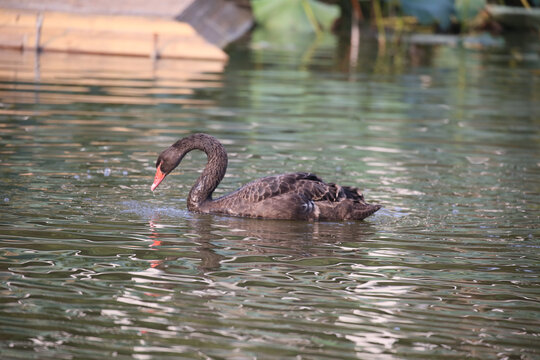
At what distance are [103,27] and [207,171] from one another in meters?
11.9

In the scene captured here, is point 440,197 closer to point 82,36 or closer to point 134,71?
point 134,71

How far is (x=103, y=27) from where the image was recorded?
20.2m

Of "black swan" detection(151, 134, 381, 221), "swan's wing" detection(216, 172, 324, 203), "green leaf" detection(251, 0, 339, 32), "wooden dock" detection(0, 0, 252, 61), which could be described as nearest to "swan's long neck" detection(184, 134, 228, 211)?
"black swan" detection(151, 134, 381, 221)

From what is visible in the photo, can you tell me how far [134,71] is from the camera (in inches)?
753

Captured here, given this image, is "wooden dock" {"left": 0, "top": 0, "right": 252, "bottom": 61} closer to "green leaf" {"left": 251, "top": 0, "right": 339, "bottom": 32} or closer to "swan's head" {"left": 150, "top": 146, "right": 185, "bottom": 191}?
"green leaf" {"left": 251, "top": 0, "right": 339, "bottom": 32}

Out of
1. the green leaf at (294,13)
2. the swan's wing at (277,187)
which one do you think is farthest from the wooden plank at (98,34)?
the swan's wing at (277,187)

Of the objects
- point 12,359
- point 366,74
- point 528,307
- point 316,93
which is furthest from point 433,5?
point 12,359

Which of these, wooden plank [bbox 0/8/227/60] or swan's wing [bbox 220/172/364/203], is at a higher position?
wooden plank [bbox 0/8/227/60]

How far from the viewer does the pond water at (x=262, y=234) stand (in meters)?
5.56

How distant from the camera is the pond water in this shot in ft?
18.2

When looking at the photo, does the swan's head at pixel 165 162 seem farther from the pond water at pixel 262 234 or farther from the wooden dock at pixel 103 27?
the wooden dock at pixel 103 27

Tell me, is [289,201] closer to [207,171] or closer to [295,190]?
[295,190]

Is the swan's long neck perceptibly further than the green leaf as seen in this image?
No

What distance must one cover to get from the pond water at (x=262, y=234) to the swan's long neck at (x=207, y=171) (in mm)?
184
